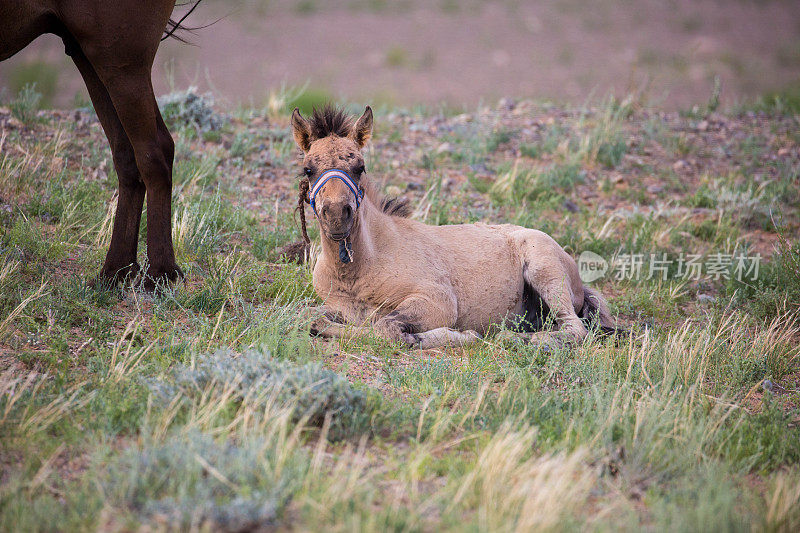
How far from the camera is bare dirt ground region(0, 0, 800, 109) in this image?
21.4 meters

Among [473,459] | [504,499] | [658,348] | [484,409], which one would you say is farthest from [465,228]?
[504,499]

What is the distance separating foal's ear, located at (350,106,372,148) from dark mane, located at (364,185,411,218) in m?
0.54

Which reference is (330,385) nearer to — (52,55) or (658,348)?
(658,348)

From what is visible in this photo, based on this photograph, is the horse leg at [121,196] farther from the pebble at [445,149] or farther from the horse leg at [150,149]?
the pebble at [445,149]

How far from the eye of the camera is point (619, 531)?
2936mm

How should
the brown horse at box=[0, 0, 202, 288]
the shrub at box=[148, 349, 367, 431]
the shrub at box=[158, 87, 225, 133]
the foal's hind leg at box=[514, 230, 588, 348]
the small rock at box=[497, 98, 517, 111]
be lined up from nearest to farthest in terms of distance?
the shrub at box=[148, 349, 367, 431], the brown horse at box=[0, 0, 202, 288], the foal's hind leg at box=[514, 230, 588, 348], the shrub at box=[158, 87, 225, 133], the small rock at box=[497, 98, 517, 111]

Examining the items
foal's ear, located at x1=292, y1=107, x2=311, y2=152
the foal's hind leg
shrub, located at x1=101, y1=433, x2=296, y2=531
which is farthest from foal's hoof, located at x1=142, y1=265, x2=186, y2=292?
the foal's hind leg

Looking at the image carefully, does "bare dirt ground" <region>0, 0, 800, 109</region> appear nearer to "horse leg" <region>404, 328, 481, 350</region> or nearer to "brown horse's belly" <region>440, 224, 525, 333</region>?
"brown horse's belly" <region>440, 224, 525, 333</region>

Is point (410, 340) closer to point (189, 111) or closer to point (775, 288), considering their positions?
point (775, 288)

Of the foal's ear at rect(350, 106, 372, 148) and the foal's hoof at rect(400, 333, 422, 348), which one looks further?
the foal's ear at rect(350, 106, 372, 148)

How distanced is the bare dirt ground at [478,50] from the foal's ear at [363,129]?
41.8ft

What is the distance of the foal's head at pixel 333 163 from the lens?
5.05 metres

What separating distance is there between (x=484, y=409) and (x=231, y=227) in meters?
4.19

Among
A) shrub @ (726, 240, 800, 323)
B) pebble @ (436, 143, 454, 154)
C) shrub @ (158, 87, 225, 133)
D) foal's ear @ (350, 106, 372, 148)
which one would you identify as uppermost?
shrub @ (158, 87, 225, 133)
